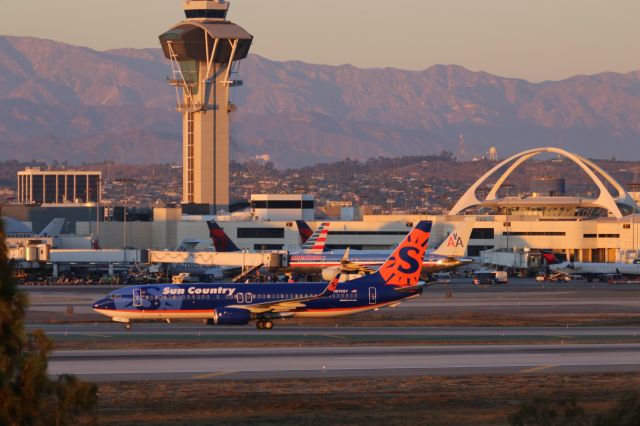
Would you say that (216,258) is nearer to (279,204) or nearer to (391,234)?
(391,234)

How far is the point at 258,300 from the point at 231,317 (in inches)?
73.9

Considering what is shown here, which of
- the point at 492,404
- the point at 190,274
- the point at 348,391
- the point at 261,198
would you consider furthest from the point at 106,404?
the point at 261,198

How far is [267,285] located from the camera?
72.0 metres

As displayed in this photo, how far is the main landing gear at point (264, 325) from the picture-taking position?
6982cm

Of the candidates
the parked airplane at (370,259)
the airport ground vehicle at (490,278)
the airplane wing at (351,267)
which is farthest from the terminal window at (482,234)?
the airplane wing at (351,267)

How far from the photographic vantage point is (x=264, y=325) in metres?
70.1

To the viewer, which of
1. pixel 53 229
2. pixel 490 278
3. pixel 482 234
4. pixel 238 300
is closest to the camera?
pixel 238 300

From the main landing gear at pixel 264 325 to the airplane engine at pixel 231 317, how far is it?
726mm

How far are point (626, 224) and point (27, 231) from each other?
8694 centimetres

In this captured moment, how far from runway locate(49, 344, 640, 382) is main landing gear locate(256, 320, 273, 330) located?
12528 mm

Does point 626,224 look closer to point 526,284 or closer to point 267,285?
point 526,284

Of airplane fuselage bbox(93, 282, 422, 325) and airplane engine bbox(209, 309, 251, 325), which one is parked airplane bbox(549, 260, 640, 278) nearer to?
airplane fuselage bbox(93, 282, 422, 325)

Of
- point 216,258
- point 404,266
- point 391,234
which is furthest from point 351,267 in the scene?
point 391,234

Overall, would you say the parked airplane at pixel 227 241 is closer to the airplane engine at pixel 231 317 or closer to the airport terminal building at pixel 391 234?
the airport terminal building at pixel 391 234
